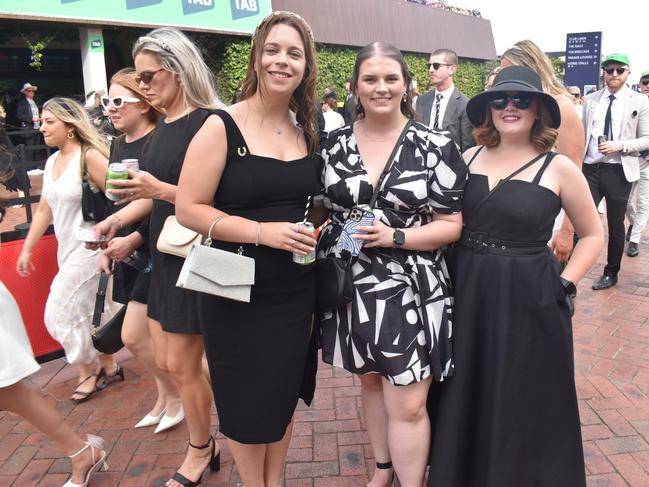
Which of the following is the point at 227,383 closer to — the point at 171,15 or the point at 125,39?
the point at 171,15

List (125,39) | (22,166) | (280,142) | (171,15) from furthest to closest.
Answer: (125,39)
(171,15)
(22,166)
(280,142)

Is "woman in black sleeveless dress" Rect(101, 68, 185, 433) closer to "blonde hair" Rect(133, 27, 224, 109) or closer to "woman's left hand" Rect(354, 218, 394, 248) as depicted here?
"blonde hair" Rect(133, 27, 224, 109)

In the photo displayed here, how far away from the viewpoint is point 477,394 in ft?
7.94

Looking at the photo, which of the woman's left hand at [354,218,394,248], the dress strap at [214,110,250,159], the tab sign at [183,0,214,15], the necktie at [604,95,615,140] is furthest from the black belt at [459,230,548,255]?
the tab sign at [183,0,214,15]

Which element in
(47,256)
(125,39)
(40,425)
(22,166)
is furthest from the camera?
(125,39)

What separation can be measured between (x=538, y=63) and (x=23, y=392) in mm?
3385

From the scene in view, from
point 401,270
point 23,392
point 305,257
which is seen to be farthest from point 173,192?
point 23,392

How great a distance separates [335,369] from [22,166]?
3.69 m

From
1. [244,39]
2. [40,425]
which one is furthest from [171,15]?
[40,425]

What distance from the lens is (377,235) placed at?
216 centimetres

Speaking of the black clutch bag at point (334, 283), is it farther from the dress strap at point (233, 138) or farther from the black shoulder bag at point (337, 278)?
the dress strap at point (233, 138)

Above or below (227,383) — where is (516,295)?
above

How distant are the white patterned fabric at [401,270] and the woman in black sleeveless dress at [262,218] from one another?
16cm

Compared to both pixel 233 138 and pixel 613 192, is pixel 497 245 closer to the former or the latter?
pixel 233 138
